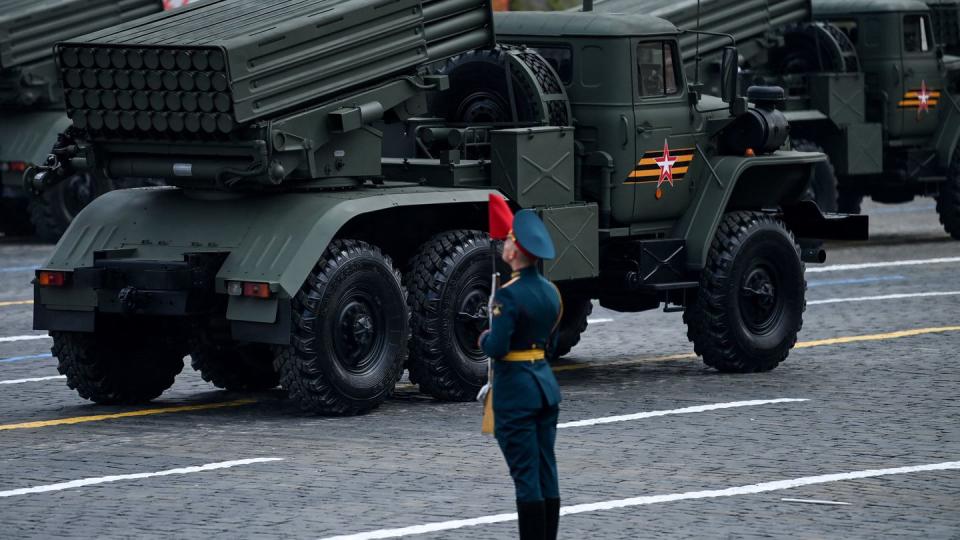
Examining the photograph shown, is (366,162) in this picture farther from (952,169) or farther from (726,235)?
(952,169)

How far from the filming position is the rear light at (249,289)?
13.4 metres

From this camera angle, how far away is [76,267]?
14148 millimetres

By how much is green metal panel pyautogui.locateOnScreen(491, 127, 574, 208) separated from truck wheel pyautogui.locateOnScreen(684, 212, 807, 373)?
1456 millimetres

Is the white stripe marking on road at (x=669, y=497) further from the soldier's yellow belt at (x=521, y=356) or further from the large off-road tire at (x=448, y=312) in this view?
the large off-road tire at (x=448, y=312)

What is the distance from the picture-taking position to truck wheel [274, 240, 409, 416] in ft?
44.6

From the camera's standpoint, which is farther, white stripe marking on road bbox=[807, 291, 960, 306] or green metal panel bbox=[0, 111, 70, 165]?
green metal panel bbox=[0, 111, 70, 165]

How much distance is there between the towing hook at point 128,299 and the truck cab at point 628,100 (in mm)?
3737

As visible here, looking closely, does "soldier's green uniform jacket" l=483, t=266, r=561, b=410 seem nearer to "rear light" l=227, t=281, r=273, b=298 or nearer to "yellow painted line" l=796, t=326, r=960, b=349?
"rear light" l=227, t=281, r=273, b=298

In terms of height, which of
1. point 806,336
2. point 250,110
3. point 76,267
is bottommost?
point 806,336

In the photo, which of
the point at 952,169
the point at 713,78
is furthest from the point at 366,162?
the point at 952,169

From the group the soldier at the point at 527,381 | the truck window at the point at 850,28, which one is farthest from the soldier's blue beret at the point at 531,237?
the truck window at the point at 850,28

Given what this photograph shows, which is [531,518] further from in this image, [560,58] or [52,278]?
[560,58]

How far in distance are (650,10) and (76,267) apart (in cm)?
1098

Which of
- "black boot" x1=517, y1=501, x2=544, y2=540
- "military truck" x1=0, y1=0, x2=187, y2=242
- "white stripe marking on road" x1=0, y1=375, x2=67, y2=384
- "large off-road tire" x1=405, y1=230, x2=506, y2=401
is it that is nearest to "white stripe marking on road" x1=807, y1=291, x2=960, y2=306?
"large off-road tire" x1=405, y1=230, x2=506, y2=401
